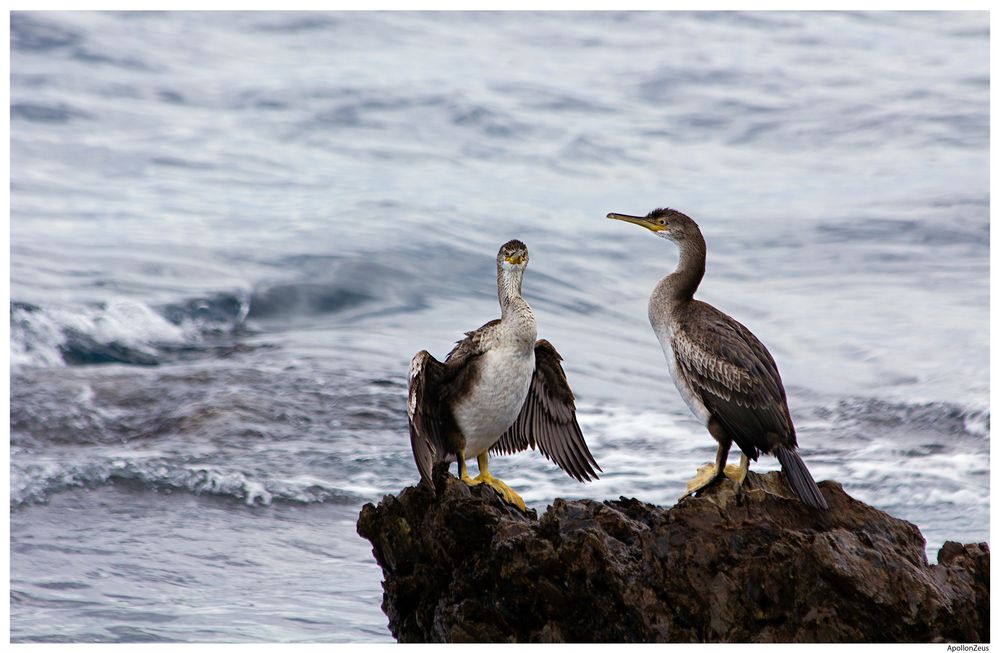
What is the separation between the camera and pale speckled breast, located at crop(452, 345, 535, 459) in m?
6.59

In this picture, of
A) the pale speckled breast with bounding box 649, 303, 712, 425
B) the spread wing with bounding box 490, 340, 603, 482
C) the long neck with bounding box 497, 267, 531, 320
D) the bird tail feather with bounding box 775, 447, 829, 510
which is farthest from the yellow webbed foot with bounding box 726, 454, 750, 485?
the long neck with bounding box 497, 267, 531, 320

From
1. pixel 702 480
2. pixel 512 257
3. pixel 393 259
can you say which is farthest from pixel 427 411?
pixel 393 259

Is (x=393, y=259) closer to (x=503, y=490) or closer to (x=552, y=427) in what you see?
(x=552, y=427)

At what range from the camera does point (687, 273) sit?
7121 mm

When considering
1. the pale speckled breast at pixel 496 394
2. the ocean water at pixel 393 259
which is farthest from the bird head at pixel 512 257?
the ocean water at pixel 393 259

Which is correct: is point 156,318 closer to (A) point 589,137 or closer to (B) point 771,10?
(A) point 589,137

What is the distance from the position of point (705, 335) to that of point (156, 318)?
30.9 ft

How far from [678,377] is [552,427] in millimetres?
790

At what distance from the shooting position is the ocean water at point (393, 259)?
31.0ft

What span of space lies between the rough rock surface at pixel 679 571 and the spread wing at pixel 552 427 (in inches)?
46.6

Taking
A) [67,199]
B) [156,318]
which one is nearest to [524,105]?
[67,199]

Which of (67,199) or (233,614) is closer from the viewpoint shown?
(233,614)

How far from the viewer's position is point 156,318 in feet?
48.5

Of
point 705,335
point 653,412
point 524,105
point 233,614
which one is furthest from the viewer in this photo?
point 524,105
